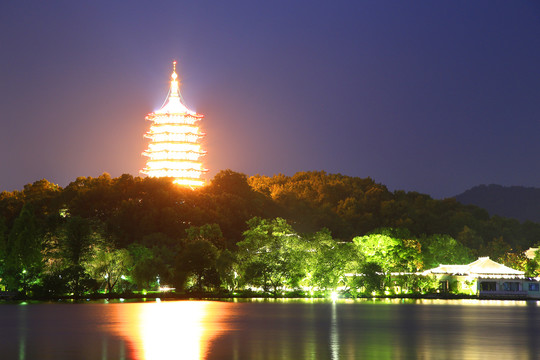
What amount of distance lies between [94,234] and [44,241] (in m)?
3.77

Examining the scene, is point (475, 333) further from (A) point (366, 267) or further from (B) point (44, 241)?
(B) point (44, 241)

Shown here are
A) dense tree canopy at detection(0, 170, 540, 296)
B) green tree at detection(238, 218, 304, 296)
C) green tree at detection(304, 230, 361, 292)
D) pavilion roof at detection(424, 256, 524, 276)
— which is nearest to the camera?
dense tree canopy at detection(0, 170, 540, 296)

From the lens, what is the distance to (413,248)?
71.9 metres

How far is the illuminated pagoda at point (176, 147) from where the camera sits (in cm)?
10412

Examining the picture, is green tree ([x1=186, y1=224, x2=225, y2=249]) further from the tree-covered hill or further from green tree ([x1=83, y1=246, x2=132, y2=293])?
green tree ([x1=83, y1=246, x2=132, y2=293])

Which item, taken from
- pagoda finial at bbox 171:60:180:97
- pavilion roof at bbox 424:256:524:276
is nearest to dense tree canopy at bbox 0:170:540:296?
pavilion roof at bbox 424:256:524:276

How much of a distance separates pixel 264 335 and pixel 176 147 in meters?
77.6

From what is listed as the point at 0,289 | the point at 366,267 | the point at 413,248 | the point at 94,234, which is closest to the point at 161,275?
the point at 94,234

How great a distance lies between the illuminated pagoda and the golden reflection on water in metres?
61.4

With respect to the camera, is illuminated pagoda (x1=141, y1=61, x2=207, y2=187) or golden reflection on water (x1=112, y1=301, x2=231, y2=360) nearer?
golden reflection on water (x1=112, y1=301, x2=231, y2=360)

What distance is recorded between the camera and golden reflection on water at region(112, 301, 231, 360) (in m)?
22.6

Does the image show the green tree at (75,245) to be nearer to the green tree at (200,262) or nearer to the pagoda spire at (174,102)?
the green tree at (200,262)

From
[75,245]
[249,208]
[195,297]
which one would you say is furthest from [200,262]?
[249,208]

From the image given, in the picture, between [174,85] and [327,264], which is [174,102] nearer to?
[174,85]
